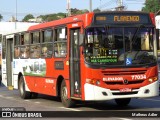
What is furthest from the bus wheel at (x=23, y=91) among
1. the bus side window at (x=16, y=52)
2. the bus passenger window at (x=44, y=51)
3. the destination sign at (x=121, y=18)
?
the destination sign at (x=121, y=18)

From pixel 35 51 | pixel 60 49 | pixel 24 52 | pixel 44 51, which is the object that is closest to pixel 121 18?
pixel 60 49

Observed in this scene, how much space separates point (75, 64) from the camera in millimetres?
15258

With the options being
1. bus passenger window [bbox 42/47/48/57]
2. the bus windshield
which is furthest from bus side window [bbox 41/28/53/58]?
the bus windshield

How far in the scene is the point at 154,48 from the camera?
593 inches

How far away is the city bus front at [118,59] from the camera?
14.4 m

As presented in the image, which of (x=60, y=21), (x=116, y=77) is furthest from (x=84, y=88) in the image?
(x=60, y=21)

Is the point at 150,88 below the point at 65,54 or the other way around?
below

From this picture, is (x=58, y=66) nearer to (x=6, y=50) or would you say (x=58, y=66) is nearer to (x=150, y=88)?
(x=150, y=88)

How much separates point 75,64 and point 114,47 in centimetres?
144

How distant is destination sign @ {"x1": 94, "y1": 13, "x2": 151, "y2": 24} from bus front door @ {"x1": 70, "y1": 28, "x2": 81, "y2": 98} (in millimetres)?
854

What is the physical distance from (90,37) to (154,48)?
2.05 metres

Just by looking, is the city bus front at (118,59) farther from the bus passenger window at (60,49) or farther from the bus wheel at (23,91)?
the bus wheel at (23,91)

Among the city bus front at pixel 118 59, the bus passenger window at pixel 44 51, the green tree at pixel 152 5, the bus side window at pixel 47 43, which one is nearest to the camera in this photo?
the city bus front at pixel 118 59

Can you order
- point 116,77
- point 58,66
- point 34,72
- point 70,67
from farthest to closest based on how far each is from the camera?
point 34,72 → point 58,66 → point 70,67 → point 116,77
